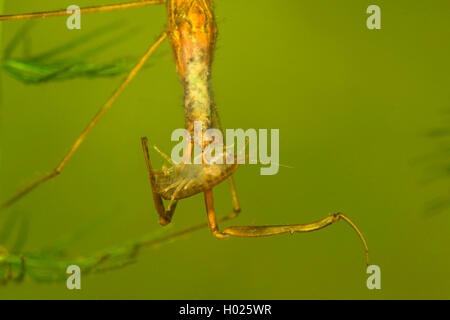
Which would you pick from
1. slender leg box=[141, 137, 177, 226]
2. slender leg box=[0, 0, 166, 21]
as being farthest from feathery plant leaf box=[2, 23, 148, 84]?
slender leg box=[141, 137, 177, 226]

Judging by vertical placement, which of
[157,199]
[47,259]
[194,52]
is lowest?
[47,259]

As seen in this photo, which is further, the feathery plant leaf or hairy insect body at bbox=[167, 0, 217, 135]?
the feathery plant leaf

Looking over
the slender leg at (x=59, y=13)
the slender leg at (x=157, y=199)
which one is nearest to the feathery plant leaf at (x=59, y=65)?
the slender leg at (x=59, y=13)

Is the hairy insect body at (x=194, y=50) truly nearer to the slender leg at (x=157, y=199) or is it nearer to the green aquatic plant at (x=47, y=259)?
the slender leg at (x=157, y=199)

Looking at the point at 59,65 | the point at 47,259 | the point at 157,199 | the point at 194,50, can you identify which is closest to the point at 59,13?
the point at 59,65

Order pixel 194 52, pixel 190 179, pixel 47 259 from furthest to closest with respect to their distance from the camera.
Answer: pixel 47 259, pixel 194 52, pixel 190 179

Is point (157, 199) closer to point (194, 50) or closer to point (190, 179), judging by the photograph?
point (190, 179)

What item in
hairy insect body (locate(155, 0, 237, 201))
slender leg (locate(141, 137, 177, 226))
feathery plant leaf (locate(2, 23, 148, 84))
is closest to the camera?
slender leg (locate(141, 137, 177, 226))

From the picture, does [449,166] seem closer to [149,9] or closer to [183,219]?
[183,219]

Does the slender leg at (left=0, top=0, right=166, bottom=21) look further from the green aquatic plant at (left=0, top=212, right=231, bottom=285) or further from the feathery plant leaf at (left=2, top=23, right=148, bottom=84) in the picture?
the green aquatic plant at (left=0, top=212, right=231, bottom=285)

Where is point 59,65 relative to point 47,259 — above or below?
above

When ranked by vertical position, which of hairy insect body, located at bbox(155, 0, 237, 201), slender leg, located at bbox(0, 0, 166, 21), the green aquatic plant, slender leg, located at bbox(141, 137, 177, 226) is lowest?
the green aquatic plant
